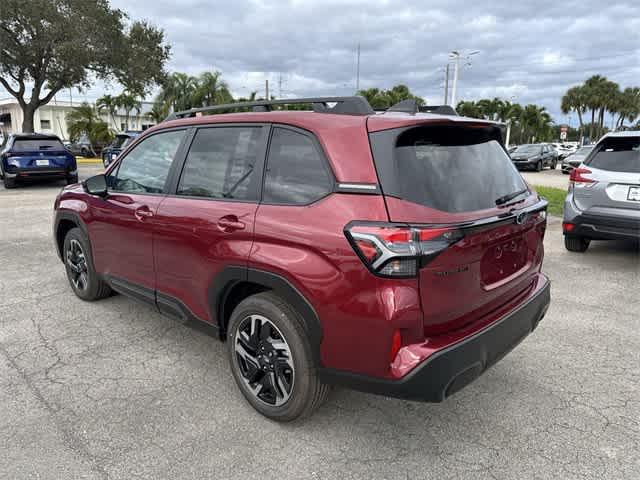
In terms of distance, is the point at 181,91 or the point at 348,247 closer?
the point at 348,247

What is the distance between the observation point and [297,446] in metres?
2.49

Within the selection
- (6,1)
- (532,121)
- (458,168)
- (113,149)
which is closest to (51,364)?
(458,168)

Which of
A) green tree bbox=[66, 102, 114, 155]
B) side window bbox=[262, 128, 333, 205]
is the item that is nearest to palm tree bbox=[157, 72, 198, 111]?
green tree bbox=[66, 102, 114, 155]

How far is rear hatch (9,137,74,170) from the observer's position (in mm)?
13023

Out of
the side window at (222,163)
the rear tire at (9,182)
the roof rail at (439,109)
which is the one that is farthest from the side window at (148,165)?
the rear tire at (9,182)

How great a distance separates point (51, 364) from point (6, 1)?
22.2 m

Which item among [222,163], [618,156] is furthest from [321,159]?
[618,156]

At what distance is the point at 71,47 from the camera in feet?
64.9

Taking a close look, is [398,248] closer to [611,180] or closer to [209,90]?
[611,180]

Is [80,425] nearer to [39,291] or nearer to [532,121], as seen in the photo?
[39,291]

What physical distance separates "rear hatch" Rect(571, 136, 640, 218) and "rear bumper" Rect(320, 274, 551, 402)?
12.7 feet

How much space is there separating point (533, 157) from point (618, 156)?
21.2 metres

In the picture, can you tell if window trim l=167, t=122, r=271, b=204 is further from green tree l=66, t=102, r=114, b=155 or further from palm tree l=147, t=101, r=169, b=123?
palm tree l=147, t=101, r=169, b=123

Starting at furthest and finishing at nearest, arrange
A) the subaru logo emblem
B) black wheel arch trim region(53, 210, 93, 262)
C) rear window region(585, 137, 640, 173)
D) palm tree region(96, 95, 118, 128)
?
palm tree region(96, 95, 118, 128)
rear window region(585, 137, 640, 173)
black wheel arch trim region(53, 210, 93, 262)
the subaru logo emblem
